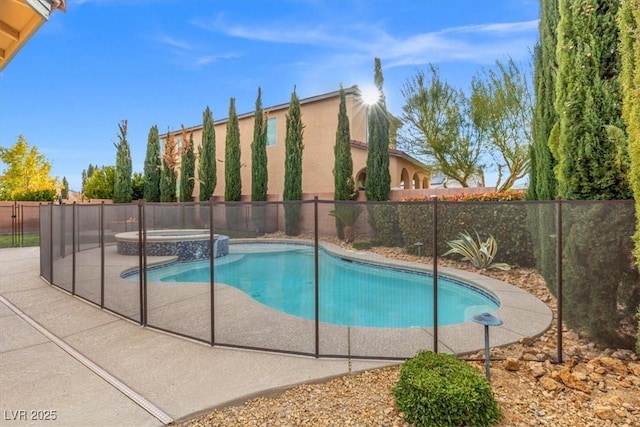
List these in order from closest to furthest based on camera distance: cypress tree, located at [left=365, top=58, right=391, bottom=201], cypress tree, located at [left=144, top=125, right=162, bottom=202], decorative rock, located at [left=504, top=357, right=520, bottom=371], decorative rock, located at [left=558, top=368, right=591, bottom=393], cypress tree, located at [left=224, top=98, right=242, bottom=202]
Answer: decorative rock, located at [left=558, top=368, right=591, bottom=393] < decorative rock, located at [left=504, top=357, right=520, bottom=371] < cypress tree, located at [left=365, top=58, right=391, bottom=201] < cypress tree, located at [left=224, top=98, right=242, bottom=202] < cypress tree, located at [left=144, top=125, right=162, bottom=202]

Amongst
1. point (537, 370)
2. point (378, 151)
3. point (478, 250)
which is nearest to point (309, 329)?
point (537, 370)

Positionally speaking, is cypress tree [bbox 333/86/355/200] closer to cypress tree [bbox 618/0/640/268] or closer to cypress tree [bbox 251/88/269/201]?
cypress tree [bbox 251/88/269/201]

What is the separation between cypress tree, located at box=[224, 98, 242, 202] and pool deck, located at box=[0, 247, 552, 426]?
13077 millimetres

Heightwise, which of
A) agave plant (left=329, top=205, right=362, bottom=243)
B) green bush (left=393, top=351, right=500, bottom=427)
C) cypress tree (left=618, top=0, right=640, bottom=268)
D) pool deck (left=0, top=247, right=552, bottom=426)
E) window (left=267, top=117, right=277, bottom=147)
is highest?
window (left=267, top=117, right=277, bottom=147)

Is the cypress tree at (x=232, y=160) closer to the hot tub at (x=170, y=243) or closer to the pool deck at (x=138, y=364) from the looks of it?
the hot tub at (x=170, y=243)

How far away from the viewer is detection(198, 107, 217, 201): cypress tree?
62.4ft

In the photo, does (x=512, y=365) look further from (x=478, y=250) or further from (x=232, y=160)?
(x=232, y=160)

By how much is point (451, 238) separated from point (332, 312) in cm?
432

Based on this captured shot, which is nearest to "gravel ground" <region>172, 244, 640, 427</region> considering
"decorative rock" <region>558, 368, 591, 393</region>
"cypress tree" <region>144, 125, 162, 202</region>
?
"decorative rock" <region>558, 368, 591, 393</region>

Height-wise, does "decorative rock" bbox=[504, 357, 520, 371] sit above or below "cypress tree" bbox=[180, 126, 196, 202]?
below

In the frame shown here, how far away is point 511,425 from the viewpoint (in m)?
2.36

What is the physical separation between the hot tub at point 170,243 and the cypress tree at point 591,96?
21.4ft

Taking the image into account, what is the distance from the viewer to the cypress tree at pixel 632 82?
10.3 feet

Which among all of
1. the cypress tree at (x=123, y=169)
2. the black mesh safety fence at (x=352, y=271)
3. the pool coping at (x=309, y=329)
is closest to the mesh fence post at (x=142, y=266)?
the black mesh safety fence at (x=352, y=271)
